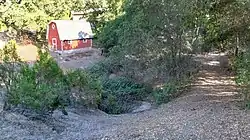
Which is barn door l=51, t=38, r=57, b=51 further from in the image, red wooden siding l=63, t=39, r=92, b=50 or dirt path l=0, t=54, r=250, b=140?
dirt path l=0, t=54, r=250, b=140

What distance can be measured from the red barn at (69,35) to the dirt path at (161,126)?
68.2 feet

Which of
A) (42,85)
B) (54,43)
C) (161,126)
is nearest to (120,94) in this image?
(42,85)

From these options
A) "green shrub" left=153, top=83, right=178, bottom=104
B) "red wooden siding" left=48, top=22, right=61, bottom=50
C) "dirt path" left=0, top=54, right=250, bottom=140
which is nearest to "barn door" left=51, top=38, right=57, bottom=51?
"red wooden siding" left=48, top=22, right=61, bottom=50

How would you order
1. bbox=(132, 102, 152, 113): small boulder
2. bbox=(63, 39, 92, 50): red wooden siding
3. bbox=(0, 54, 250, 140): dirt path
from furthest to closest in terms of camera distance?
bbox=(63, 39, 92, 50): red wooden siding, bbox=(132, 102, 152, 113): small boulder, bbox=(0, 54, 250, 140): dirt path

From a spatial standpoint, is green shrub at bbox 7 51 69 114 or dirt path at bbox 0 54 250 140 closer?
dirt path at bbox 0 54 250 140

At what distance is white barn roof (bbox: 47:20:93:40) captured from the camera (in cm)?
3388

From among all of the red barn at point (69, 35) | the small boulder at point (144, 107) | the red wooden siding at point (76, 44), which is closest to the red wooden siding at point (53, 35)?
the red barn at point (69, 35)

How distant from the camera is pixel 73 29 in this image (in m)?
34.6

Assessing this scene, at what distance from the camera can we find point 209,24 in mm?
16188

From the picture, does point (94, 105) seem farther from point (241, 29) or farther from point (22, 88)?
point (241, 29)

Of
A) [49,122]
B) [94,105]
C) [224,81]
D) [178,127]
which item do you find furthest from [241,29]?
[49,122]

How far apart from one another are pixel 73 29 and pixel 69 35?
0.71 metres

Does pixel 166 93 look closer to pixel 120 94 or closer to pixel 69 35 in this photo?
pixel 120 94

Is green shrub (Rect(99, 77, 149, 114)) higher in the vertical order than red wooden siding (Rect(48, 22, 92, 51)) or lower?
lower
